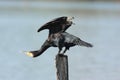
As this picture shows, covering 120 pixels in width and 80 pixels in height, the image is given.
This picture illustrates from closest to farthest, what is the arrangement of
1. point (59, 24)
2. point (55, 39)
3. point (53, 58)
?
point (55, 39)
point (59, 24)
point (53, 58)

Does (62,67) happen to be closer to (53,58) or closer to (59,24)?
(59,24)

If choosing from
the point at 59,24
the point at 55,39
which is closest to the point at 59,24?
the point at 59,24

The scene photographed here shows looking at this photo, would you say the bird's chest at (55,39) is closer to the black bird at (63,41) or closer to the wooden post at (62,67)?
the black bird at (63,41)

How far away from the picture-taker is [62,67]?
700cm

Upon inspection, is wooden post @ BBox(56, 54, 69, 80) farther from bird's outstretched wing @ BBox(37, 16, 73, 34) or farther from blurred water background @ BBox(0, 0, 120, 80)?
blurred water background @ BBox(0, 0, 120, 80)

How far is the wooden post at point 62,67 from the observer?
7.01 metres

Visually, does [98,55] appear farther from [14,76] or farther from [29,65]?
[14,76]

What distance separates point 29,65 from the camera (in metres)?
14.8

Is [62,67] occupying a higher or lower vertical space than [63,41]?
lower

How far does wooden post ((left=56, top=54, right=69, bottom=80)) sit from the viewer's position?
23.0ft

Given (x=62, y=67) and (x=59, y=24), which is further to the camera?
(x=59, y=24)

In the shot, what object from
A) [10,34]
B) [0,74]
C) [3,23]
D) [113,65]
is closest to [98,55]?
[113,65]

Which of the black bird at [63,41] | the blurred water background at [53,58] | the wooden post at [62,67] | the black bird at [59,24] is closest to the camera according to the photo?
the black bird at [63,41]

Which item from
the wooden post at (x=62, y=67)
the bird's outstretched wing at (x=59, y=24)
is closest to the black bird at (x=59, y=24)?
the bird's outstretched wing at (x=59, y=24)
